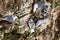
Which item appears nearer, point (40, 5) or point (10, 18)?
point (10, 18)

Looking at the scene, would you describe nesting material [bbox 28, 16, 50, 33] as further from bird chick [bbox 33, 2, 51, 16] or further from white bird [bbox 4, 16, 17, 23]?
white bird [bbox 4, 16, 17, 23]

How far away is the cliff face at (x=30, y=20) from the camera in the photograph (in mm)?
2756

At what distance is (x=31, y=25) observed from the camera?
2.90m

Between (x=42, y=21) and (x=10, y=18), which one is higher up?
(x=10, y=18)

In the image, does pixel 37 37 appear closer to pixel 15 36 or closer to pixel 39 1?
pixel 15 36

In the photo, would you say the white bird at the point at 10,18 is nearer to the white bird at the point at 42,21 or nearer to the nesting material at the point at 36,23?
the nesting material at the point at 36,23

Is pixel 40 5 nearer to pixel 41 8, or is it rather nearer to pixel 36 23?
pixel 41 8

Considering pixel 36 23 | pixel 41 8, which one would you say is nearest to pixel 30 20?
pixel 36 23

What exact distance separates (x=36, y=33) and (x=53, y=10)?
0.47 metres

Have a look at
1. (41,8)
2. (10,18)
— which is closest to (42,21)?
(41,8)

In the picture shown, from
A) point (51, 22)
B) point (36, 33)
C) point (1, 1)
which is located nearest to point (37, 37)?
point (36, 33)

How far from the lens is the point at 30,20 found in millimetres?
2904

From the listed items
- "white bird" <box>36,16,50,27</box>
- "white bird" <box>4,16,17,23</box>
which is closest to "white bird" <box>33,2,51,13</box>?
"white bird" <box>36,16,50,27</box>

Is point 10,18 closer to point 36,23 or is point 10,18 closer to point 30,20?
point 30,20
